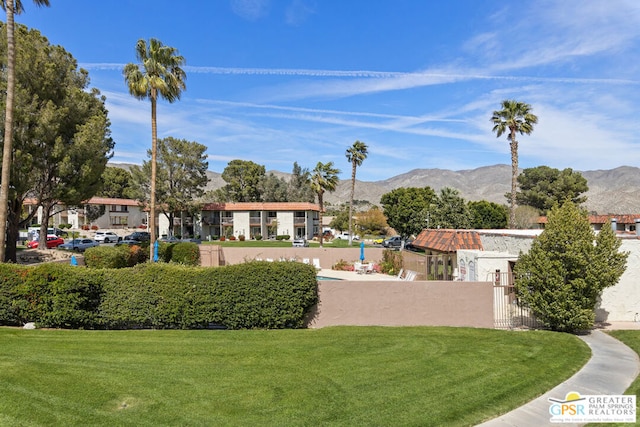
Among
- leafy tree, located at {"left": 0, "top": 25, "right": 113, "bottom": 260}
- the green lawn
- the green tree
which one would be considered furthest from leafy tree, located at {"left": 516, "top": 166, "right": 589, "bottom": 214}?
the green lawn

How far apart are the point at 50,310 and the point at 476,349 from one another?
11.6 metres

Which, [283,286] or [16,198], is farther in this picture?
[16,198]

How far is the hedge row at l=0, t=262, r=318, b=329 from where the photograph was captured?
12.0 m

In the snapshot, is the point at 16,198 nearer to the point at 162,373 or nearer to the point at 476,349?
the point at 162,373

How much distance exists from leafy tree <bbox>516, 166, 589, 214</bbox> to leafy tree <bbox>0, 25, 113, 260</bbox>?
6282cm

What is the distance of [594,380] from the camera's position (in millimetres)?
8828

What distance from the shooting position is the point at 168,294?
1218 cm

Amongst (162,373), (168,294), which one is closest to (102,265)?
(168,294)

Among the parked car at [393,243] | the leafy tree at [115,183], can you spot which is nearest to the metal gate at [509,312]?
the parked car at [393,243]

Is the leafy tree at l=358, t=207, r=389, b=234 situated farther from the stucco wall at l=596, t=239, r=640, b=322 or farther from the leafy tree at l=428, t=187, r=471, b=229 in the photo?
the stucco wall at l=596, t=239, r=640, b=322

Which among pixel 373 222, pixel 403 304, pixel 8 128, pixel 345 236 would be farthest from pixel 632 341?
pixel 373 222

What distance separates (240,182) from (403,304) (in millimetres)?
76533

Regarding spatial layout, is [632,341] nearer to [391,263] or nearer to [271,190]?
[391,263]

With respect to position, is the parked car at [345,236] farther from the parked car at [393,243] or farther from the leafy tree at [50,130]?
the leafy tree at [50,130]
